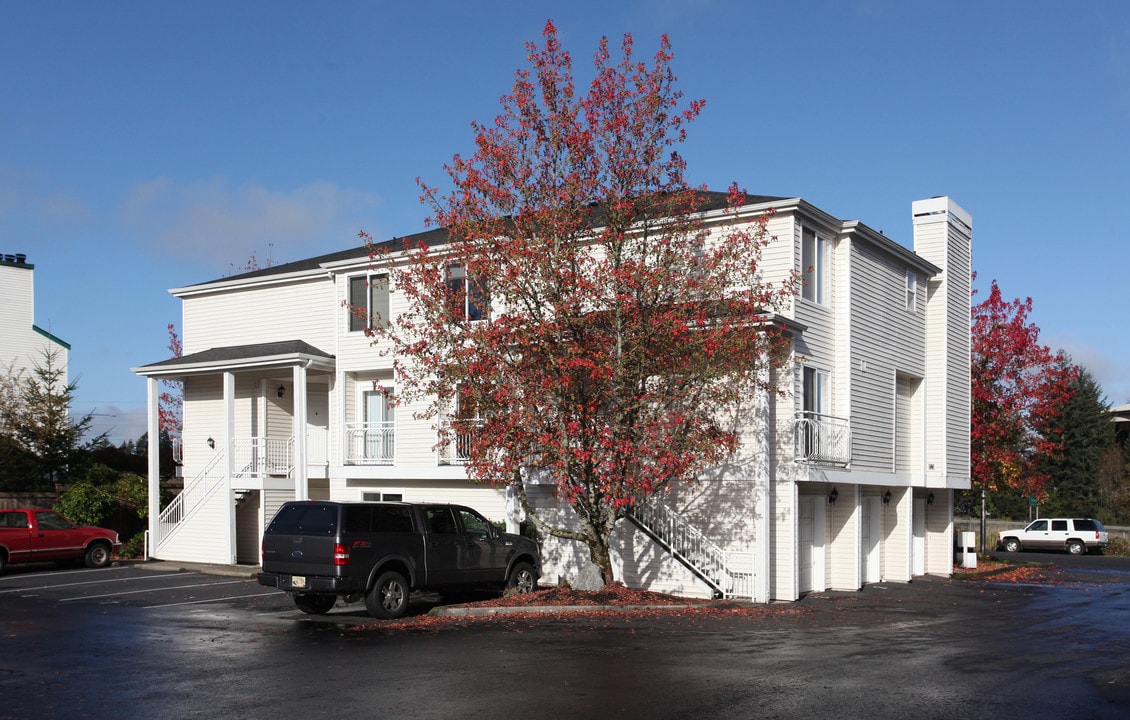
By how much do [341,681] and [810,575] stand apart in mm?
15232

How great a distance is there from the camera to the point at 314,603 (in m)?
19.1

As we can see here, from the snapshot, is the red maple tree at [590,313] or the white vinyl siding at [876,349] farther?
the white vinyl siding at [876,349]

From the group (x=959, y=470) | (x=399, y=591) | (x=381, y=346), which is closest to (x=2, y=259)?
(x=381, y=346)

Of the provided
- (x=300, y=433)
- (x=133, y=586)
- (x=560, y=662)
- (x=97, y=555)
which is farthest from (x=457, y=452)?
(x=560, y=662)

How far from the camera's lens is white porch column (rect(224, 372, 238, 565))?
28328 mm

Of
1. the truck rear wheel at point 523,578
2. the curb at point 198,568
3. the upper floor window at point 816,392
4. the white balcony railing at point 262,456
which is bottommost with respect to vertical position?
the curb at point 198,568

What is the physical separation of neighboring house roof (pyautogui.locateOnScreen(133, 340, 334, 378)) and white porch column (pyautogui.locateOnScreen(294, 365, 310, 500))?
0.35 meters

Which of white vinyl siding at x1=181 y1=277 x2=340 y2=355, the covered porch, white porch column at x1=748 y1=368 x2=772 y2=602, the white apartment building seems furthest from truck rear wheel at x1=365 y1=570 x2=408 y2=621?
white vinyl siding at x1=181 y1=277 x2=340 y2=355

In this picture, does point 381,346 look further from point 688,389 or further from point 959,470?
point 959,470

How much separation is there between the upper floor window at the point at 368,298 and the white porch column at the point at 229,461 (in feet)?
11.2

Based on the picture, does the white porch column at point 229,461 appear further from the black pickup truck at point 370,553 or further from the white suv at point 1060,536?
the white suv at point 1060,536

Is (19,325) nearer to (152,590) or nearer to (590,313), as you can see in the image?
(152,590)

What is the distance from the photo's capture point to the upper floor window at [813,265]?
24.2 metres

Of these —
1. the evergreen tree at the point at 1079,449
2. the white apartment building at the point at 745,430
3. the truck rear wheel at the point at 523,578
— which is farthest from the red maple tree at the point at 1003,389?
the evergreen tree at the point at 1079,449
